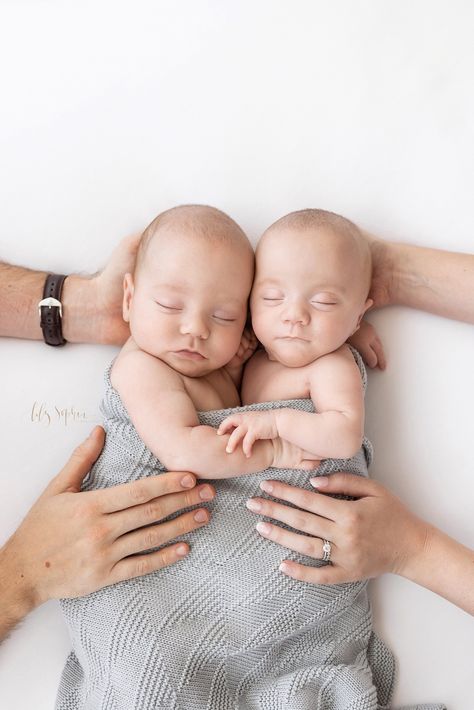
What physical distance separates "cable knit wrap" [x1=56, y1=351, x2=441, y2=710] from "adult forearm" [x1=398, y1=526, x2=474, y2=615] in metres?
0.16

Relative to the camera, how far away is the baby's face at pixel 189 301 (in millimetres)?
1691

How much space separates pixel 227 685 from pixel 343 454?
56cm

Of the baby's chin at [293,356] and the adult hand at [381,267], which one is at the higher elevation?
the adult hand at [381,267]

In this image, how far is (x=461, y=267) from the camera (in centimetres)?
197

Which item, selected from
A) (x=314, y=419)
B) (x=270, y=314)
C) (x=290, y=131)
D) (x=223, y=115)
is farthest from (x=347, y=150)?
(x=314, y=419)

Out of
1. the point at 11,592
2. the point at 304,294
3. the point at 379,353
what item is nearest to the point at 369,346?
the point at 379,353

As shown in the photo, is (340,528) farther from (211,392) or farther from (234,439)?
(211,392)

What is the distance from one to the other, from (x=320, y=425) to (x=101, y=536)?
50cm

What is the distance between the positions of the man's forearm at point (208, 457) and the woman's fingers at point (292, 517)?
0.07m

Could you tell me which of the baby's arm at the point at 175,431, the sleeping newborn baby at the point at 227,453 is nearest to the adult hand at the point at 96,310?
the sleeping newborn baby at the point at 227,453

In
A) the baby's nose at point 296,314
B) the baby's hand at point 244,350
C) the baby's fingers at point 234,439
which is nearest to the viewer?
the baby's fingers at point 234,439

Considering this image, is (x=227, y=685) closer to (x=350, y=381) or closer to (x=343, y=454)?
(x=343, y=454)

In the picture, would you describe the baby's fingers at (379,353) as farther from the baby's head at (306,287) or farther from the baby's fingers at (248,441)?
the baby's fingers at (248,441)

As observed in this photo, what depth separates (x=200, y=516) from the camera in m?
1.66
